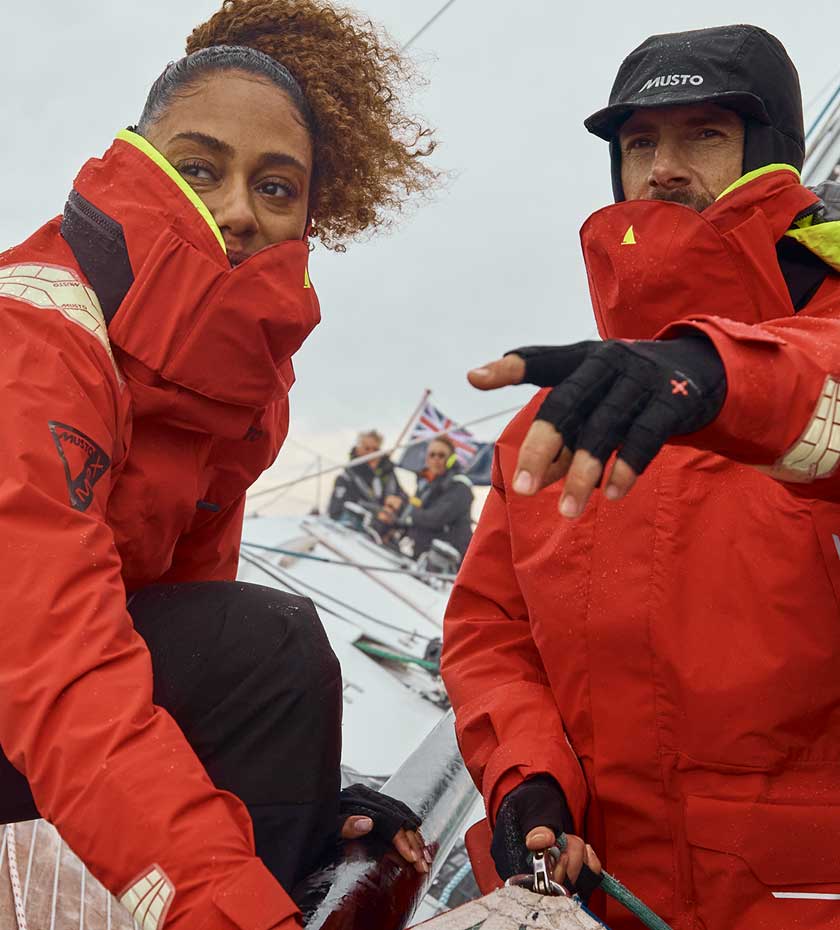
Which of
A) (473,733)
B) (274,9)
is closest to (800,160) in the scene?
(274,9)

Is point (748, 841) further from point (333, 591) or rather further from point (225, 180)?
point (333, 591)

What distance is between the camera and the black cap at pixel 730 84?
1.81 metres

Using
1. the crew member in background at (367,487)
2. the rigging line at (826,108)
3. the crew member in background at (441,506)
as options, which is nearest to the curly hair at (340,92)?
the rigging line at (826,108)

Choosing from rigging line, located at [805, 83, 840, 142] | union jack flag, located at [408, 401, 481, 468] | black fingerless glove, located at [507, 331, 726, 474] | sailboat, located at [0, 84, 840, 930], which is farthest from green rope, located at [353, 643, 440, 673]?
union jack flag, located at [408, 401, 481, 468]

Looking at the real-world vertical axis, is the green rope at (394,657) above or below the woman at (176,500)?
below

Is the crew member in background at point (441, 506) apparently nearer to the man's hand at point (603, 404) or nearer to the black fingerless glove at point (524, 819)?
the black fingerless glove at point (524, 819)

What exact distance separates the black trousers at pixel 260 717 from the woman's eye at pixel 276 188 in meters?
0.71

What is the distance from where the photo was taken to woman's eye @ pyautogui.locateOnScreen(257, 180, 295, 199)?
1.72 metres

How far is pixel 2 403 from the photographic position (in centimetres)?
123

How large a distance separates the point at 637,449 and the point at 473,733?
39.6 inches

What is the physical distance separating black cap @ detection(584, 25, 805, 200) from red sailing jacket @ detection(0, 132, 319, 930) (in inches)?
29.4

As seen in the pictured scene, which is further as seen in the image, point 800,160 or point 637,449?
point 800,160

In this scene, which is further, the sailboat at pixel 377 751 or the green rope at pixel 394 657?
the green rope at pixel 394 657

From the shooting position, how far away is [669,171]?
181 cm
